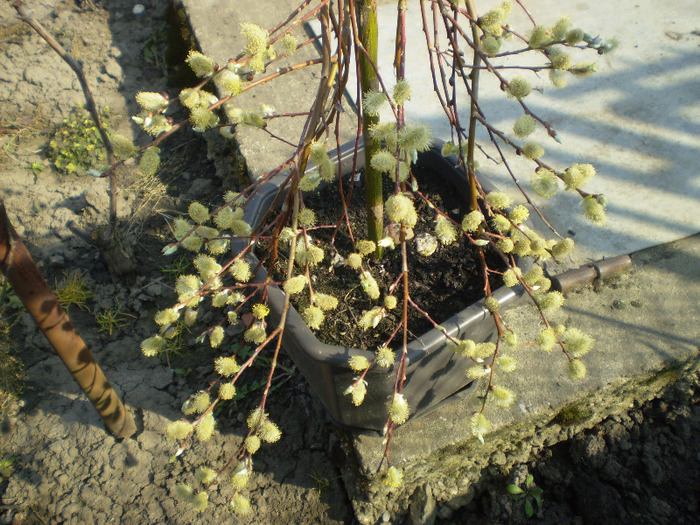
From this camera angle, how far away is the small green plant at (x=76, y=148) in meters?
2.68

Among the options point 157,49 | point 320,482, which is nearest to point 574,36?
point 320,482

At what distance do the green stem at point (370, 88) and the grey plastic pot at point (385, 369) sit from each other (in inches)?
10.4

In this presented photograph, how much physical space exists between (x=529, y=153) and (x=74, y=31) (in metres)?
3.35

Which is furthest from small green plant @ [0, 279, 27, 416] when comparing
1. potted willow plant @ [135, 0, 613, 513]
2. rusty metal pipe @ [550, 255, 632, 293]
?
rusty metal pipe @ [550, 255, 632, 293]

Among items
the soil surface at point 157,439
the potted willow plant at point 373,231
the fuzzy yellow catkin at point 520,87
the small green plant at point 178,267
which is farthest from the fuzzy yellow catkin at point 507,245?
the small green plant at point 178,267

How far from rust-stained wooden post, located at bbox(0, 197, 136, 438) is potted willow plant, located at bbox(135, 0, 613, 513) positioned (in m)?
0.38

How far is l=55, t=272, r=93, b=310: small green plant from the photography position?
2.21m

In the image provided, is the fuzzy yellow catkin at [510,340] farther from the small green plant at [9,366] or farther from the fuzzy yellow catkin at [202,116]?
the small green plant at [9,366]

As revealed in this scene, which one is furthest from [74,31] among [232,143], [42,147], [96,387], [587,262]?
[587,262]

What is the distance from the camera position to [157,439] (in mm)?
1882

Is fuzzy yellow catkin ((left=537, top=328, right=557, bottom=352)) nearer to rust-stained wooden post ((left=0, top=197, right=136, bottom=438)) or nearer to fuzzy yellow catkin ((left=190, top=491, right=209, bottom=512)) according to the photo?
fuzzy yellow catkin ((left=190, top=491, right=209, bottom=512))

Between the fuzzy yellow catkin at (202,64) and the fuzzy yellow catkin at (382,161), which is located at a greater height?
the fuzzy yellow catkin at (202,64)

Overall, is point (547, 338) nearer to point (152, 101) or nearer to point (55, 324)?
point (152, 101)

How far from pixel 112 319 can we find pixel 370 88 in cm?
155
